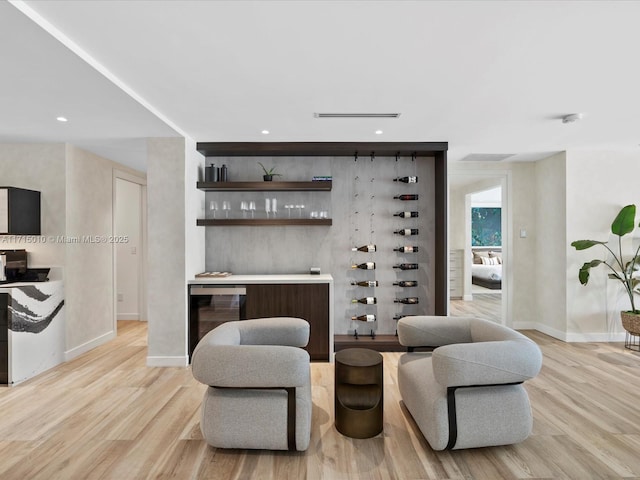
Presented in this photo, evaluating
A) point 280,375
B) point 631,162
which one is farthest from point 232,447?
point 631,162

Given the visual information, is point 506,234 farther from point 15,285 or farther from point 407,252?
point 15,285

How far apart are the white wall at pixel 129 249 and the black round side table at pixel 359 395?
14.6ft

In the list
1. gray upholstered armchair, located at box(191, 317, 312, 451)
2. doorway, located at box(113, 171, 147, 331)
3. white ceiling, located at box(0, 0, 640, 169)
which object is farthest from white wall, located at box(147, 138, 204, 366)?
doorway, located at box(113, 171, 147, 331)

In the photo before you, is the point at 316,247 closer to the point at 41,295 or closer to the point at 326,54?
the point at 326,54

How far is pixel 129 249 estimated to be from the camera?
5680mm

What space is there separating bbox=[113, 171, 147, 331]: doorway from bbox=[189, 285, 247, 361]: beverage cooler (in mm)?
2367

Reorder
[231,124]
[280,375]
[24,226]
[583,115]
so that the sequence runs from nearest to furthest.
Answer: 1. [280,375]
2. [583,115]
3. [231,124]
4. [24,226]

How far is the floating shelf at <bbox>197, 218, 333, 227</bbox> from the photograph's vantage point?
403 centimetres

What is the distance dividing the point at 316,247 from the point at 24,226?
3139 mm

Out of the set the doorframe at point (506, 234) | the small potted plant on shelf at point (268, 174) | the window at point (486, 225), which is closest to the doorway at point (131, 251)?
the small potted plant on shelf at point (268, 174)

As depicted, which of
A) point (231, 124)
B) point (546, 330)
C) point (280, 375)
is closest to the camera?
point (280, 375)

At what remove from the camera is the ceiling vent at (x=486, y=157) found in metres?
4.62

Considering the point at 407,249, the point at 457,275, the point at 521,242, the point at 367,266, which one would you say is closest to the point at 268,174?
the point at 367,266

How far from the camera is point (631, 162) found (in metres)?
4.49
